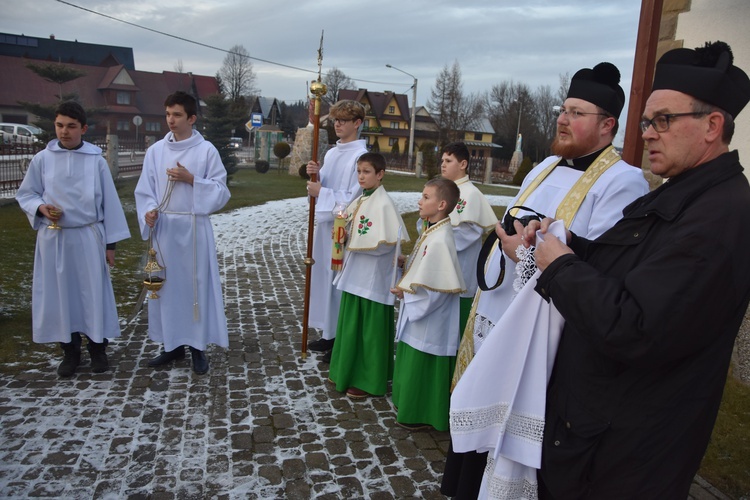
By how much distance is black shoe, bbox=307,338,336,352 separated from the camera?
231 inches

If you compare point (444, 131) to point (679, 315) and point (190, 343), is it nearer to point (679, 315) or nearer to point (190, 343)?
point (190, 343)

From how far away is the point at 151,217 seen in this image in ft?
16.5

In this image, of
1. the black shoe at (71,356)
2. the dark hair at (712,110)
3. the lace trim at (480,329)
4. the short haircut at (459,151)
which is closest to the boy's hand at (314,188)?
the short haircut at (459,151)

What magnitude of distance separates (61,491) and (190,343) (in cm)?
197

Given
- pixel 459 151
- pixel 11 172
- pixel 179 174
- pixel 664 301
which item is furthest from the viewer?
pixel 11 172

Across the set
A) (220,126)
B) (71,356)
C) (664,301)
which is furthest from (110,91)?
(664,301)

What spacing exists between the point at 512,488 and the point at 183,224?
3.85m

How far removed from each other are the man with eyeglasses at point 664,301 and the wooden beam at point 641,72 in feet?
9.18

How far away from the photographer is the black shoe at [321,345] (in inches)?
231

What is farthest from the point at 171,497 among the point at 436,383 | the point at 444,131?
the point at 444,131

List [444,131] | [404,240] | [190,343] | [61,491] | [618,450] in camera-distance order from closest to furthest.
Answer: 1. [618,450]
2. [61,491]
3. [404,240]
4. [190,343]
5. [444,131]

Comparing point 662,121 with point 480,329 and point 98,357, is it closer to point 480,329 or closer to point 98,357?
point 480,329

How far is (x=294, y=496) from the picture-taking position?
3.48 m

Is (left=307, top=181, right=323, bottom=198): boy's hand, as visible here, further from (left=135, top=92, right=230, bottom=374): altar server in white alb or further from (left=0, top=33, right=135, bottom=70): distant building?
(left=0, top=33, right=135, bottom=70): distant building
